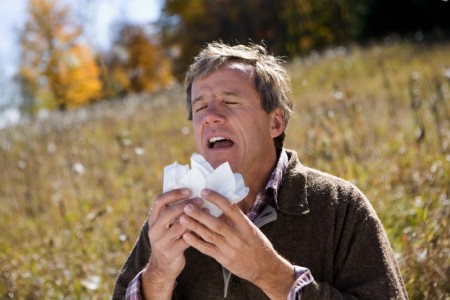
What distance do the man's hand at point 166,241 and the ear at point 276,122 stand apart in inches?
28.3

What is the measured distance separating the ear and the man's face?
0.02 m

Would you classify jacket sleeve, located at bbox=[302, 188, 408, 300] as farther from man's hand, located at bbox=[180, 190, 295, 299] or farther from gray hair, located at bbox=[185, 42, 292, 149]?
gray hair, located at bbox=[185, 42, 292, 149]

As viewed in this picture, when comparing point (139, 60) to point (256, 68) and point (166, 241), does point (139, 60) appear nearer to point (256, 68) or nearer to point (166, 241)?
point (256, 68)

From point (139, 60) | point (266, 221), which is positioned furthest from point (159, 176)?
point (139, 60)

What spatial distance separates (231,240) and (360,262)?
1.99 ft

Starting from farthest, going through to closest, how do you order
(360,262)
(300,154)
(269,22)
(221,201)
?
(269,22) → (300,154) → (360,262) → (221,201)

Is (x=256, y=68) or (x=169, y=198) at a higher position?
(x=256, y=68)

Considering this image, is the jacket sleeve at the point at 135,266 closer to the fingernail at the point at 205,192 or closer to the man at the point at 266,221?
the man at the point at 266,221

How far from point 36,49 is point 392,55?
71.5 ft

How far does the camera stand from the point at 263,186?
2.54 metres

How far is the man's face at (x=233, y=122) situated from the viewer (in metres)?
2.36

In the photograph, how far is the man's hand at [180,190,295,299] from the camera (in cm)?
187

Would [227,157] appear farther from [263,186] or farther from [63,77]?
[63,77]

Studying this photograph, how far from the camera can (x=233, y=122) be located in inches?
94.3
